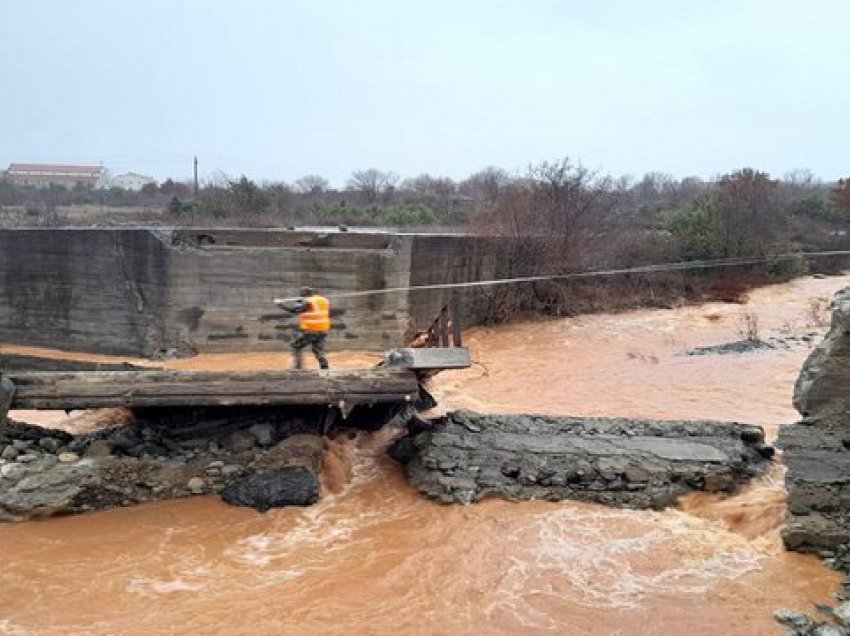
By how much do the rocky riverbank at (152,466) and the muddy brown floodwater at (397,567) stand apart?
0.80ft

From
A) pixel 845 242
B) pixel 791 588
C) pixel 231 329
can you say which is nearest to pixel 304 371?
pixel 791 588

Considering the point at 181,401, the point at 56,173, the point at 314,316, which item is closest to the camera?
the point at 181,401

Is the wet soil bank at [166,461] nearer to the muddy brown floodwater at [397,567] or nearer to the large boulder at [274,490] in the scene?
the large boulder at [274,490]

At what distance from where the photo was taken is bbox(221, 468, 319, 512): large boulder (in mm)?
9383

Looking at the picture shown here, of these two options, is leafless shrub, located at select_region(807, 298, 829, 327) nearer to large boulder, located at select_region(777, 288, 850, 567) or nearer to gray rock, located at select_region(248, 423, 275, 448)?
large boulder, located at select_region(777, 288, 850, 567)

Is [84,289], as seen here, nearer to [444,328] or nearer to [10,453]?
[10,453]

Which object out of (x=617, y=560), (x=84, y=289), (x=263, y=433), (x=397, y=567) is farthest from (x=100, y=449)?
(x=84, y=289)

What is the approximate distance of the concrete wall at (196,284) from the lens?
1747cm

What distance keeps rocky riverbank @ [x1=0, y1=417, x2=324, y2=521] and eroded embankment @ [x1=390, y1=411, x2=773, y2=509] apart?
158 centimetres

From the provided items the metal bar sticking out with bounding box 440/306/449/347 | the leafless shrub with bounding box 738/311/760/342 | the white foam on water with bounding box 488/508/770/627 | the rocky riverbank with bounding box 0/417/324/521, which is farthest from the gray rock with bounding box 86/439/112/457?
the leafless shrub with bounding box 738/311/760/342

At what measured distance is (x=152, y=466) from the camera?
9.66m

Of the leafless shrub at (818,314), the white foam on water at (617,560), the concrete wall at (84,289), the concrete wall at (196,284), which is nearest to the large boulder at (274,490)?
the white foam on water at (617,560)

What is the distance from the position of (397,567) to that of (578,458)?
296cm

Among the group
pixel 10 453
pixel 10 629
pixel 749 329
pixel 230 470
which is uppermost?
pixel 749 329
